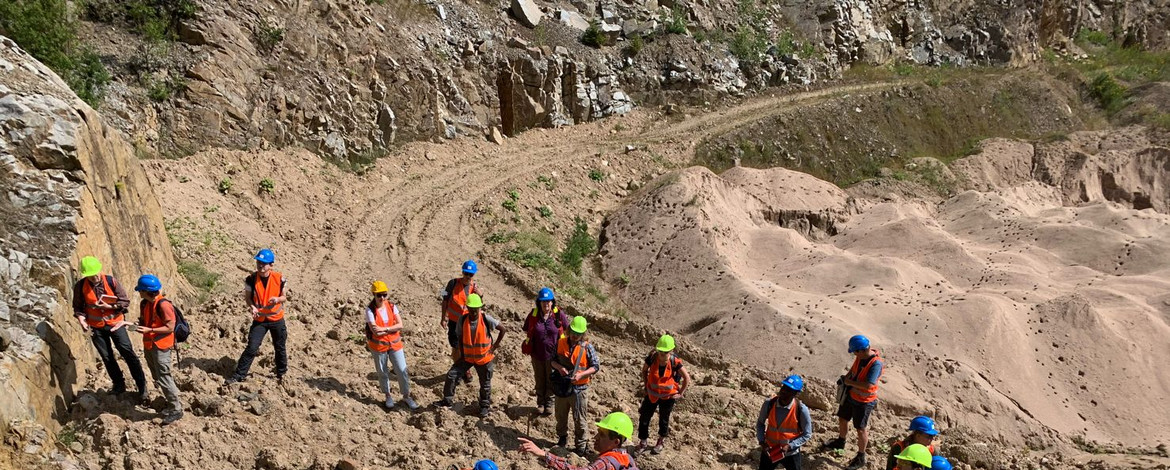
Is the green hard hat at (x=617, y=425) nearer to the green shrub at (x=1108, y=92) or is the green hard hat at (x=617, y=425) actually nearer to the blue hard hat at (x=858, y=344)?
the blue hard hat at (x=858, y=344)

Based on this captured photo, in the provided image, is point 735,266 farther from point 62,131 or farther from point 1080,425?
point 62,131

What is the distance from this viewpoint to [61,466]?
663cm

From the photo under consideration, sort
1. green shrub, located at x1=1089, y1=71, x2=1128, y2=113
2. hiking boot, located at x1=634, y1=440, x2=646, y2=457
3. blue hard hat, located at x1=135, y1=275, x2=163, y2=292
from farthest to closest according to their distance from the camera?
green shrub, located at x1=1089, y1=71, x2=1128, y2=113 < hiking boot, located at x1=634, y1=440, x2=646, y2=457 < blue hard hat, located at x1=135, y1=275, x2=163, y2=292

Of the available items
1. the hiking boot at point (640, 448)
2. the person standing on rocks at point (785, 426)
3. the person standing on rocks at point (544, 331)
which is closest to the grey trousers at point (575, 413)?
the person standing on rocks at point (544, 331)

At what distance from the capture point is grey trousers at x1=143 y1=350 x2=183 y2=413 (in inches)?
289

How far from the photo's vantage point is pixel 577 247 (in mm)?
Result: 16234

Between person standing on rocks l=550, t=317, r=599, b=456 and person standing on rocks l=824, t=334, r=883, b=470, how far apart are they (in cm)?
285

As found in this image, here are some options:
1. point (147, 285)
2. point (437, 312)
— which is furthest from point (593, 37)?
point (147, 285)

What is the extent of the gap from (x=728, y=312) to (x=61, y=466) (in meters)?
9.64

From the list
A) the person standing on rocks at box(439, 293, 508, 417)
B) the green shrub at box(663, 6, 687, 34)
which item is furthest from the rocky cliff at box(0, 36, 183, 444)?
the green shrub at box(663, 6, 687, 34)

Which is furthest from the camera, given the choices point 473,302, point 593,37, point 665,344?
point 593,37

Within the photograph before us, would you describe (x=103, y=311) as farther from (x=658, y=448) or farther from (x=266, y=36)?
(x=266, y=36)

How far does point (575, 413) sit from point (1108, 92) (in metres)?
28.7

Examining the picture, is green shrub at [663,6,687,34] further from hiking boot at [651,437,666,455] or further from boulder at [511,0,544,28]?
hiking boot at [651,437,666,455]
